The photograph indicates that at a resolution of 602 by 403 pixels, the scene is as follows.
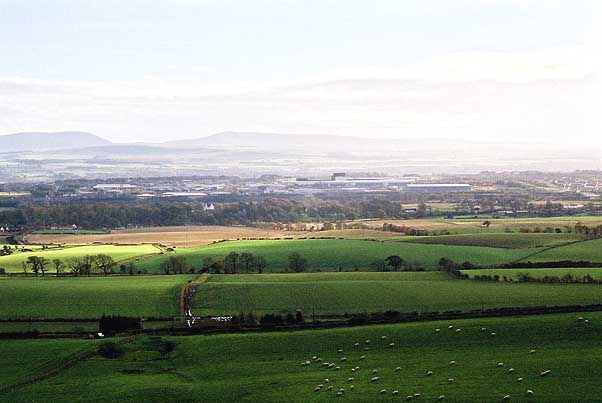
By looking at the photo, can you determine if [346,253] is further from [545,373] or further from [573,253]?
[545,373]

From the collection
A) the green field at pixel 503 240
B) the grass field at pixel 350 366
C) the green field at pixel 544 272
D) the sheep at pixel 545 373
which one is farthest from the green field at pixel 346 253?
the sheep at pixel 545 373

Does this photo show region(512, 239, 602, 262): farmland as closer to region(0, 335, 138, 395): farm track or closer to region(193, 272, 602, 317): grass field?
region(193, 272, 602, 317): grass field

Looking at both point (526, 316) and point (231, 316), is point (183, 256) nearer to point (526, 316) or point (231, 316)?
point (231, 316)

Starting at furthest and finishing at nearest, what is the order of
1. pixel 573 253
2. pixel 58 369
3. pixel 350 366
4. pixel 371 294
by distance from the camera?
pixel 573 253, pixel 371 294, pixel 58 369, pixel 350 366

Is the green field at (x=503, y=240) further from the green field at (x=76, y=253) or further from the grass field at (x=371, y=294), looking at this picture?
the green field at (x=76, y=253)

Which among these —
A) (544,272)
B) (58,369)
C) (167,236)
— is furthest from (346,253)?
(58,369)

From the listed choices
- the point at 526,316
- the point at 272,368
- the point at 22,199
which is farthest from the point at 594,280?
the point at 22,199
